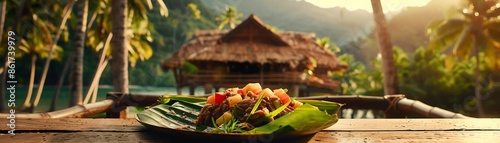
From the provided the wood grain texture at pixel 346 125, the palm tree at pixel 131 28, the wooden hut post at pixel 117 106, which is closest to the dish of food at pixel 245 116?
the wood grain texture at pixel 346 125

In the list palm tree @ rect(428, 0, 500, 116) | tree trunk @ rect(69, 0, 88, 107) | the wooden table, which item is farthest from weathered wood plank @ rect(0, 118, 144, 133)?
palm tree @ rect(428, 0, 500, 116)

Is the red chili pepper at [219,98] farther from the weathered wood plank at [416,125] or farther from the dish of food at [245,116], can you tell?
the weathered wood plank at [416,125]

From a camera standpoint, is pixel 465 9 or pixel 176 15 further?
pixel 176 15

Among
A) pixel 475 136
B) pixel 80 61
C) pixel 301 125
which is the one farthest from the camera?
pixel 80 61

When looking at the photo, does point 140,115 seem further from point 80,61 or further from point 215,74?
point 215,74

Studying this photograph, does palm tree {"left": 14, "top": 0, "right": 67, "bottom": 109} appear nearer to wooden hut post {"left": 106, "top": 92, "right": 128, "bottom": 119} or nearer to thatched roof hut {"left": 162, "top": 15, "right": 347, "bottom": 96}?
Result: thatched roof hut {"left": 162, "top": 15, "right": 347, "bottom": 96}

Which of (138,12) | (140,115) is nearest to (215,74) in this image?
(138,12)

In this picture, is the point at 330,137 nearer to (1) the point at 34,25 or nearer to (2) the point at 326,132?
(2) the point at 326,132
